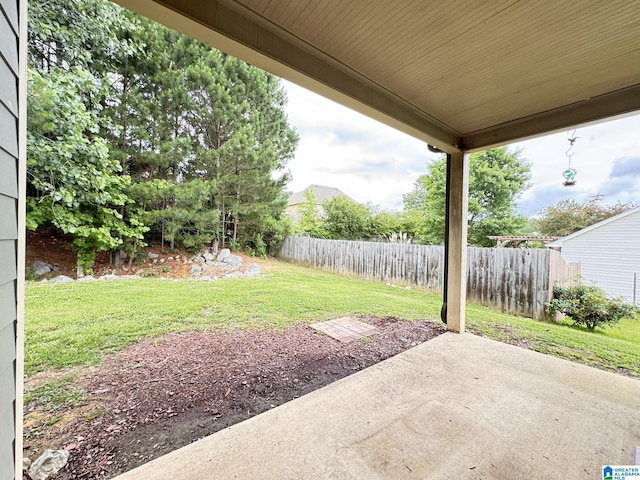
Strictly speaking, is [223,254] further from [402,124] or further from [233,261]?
[402,124]

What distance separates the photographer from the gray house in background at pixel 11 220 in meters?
0.66

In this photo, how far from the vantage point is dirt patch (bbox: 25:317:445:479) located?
4.30 ft

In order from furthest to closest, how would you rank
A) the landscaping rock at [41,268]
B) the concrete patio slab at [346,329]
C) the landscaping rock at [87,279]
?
the landscaping rock at [87,279] < the landscaping rock at [41,268] < the concrete patio slab at [346,329]

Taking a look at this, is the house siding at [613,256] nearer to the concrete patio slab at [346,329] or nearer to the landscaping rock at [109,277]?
the concrete patio slab at [346,329]

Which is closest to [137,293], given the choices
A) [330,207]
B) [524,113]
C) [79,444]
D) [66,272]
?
[66,272]

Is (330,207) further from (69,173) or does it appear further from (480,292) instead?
(69,173)

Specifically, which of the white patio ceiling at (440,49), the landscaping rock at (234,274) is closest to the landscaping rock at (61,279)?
the landscaping rock at (234,274)

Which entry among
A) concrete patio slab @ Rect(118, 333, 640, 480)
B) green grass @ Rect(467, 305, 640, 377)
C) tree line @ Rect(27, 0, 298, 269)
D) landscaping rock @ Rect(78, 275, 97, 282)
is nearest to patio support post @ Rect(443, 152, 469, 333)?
green grass @ Rect(467, 305, 640, 377)

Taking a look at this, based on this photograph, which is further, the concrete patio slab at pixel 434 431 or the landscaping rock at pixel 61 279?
the landscaping rock at pixel 61 279

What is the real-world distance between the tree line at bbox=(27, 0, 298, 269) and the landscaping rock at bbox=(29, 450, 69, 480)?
3602 mm

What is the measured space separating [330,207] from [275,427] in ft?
26.7

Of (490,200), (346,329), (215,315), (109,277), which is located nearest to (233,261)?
(109,277)

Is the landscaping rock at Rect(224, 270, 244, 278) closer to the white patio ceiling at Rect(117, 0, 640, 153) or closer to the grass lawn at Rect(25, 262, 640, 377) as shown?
the grass lawn at Rect(25, 262, 640, 377)

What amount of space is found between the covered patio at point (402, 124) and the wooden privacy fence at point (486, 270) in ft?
5.68
